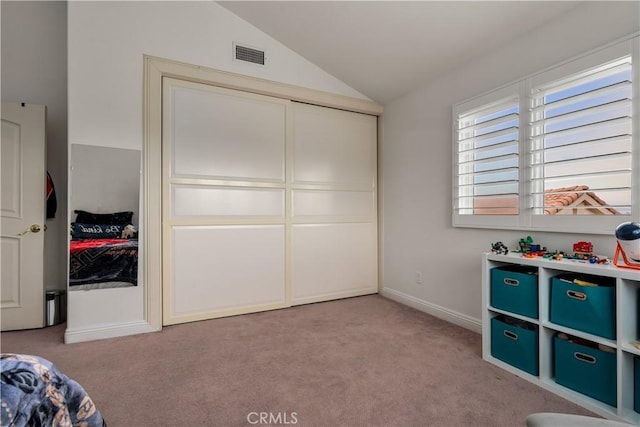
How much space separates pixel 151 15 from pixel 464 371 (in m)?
3.73

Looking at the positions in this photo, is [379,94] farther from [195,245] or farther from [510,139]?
[195,245]

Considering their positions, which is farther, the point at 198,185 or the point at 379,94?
the point at 379,94

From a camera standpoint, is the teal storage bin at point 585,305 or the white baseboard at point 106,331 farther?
the white baseboard at point 106,331

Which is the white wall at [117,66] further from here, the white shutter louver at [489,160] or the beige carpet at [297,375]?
the white shutter louver at [489,160]

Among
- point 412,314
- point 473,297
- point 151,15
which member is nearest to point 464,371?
point 473,297

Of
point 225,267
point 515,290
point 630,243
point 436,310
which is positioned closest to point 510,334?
point 515,290

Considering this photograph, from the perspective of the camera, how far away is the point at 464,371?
193 cm

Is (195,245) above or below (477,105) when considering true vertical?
below

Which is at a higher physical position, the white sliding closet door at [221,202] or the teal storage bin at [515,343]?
the white sliding closet door at [221,202]

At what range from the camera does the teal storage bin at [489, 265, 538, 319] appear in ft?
6.04

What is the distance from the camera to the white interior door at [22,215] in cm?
263

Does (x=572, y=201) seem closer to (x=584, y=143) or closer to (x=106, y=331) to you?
(x=584, y=143)

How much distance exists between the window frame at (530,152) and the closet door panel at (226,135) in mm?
1807

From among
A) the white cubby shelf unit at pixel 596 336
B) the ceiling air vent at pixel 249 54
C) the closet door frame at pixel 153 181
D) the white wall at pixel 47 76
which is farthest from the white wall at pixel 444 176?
the white wall at pixel 47 76
